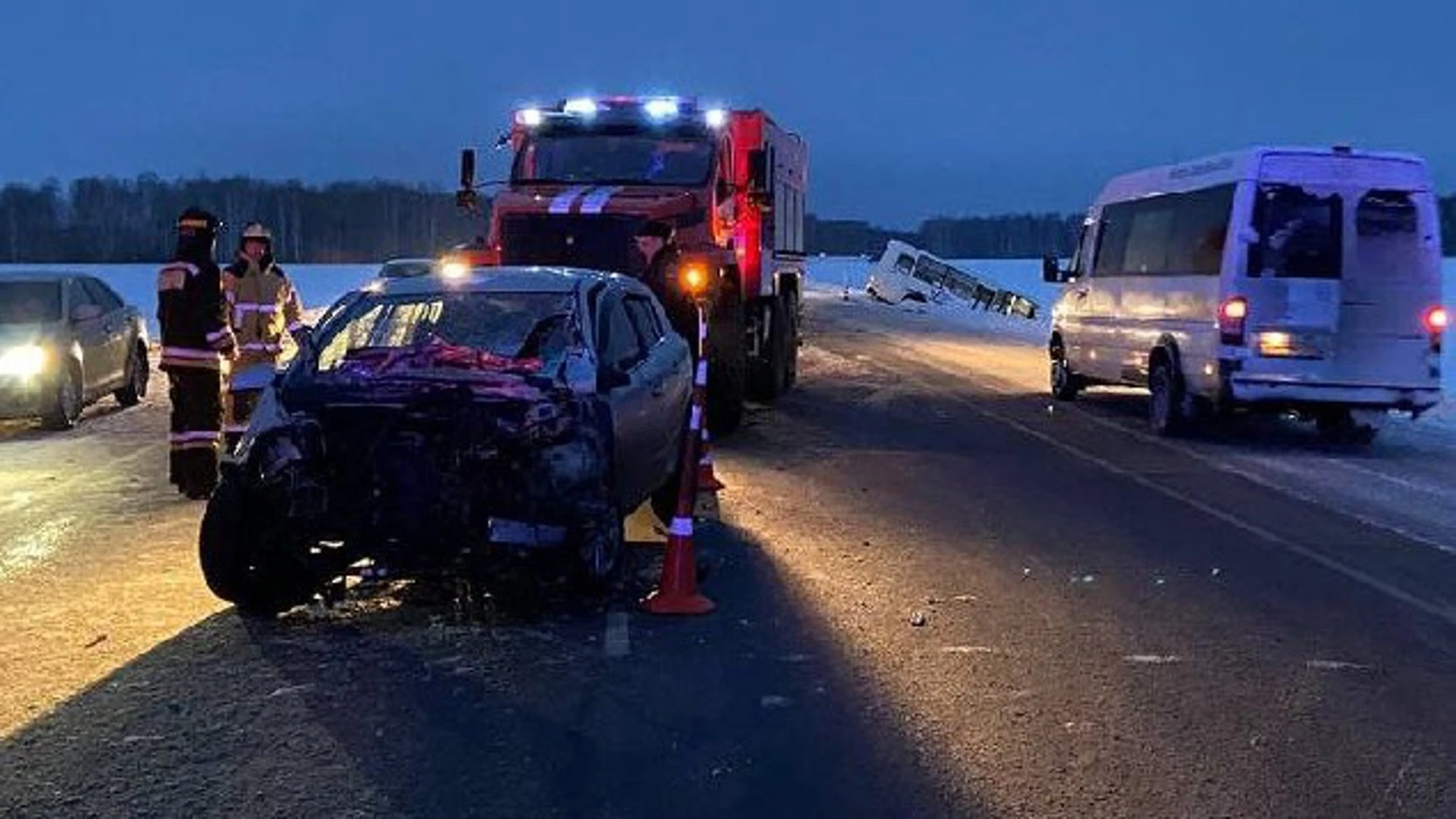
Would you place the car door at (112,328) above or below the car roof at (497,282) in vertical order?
below

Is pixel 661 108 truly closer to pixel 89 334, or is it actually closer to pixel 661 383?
pixel 89 334

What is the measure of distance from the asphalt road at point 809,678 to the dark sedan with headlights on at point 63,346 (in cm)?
412

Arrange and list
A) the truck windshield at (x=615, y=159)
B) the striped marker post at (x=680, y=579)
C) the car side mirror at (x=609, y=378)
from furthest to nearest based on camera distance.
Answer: the truck windshield at (x=615, y=159)
the car side mirror at (x=609, y=378)
the striped marker post at (x=680, y=579)

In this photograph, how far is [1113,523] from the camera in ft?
31.0

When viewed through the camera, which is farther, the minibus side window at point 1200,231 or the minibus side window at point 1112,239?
the minibus side window at point 1112,239

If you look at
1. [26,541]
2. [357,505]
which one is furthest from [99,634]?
[26,541]

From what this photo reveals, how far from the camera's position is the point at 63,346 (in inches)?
551

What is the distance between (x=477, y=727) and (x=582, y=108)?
10.7 m

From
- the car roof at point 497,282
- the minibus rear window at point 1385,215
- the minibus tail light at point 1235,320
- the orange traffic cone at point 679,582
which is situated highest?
the minibus rear window at point 1385,215

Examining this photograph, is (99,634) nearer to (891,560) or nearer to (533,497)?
(533,497)

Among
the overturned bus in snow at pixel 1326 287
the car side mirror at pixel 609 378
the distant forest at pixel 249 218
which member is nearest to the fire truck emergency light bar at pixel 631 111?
the overturned bus in snow at pixel 1326 287

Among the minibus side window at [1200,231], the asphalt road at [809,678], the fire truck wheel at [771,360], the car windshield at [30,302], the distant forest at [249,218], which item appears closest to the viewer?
the asphalt road at [809,678]

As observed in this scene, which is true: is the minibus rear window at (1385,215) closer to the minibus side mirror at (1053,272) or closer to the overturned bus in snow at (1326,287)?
the overturned bus in snow at (1326,287)

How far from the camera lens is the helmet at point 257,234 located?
11625mm
